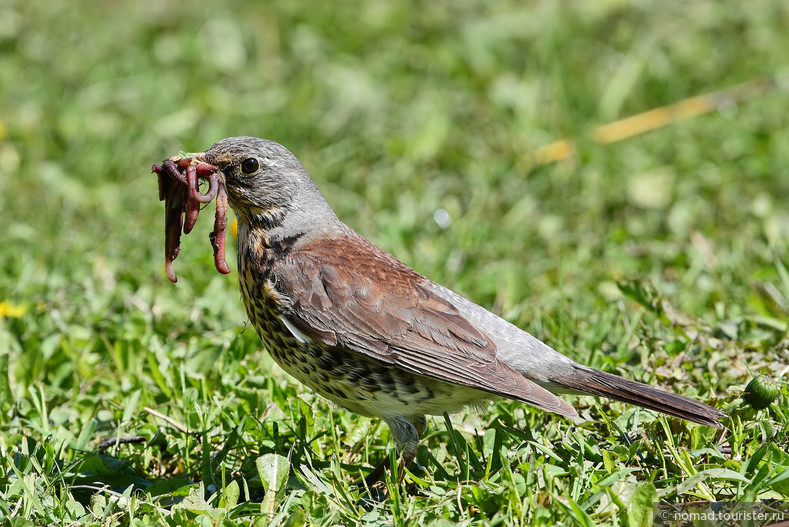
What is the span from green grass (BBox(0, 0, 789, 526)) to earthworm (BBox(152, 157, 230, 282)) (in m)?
0.70

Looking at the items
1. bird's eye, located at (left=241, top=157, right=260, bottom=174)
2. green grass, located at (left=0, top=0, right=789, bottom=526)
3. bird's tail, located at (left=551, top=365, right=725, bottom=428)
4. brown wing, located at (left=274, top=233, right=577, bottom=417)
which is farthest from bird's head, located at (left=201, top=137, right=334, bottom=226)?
bird's tail, located at (left=551, top=365, right=725, bottom=428)

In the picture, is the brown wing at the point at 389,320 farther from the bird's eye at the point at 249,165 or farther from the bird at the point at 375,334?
the bird's eye at the point at 249,165

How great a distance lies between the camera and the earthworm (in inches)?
176

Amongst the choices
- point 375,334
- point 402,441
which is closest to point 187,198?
point 375,334

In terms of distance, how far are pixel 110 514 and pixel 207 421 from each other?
29.1 inches

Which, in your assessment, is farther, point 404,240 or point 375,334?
point 404,240

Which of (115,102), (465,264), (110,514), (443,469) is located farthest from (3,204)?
(443,469)

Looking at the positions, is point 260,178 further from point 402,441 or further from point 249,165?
point 402,441

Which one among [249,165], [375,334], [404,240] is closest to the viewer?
[375,334]

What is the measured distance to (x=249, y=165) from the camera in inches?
183

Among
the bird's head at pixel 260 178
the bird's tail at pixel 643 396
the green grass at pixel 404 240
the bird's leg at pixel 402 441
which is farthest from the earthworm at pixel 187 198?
the bird's tail at pixel 643 396

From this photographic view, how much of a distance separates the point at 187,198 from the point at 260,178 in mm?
363

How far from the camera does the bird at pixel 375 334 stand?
4.18 m

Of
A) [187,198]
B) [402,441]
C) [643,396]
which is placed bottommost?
[402,441]
